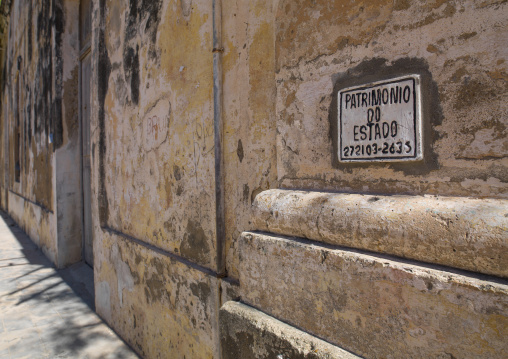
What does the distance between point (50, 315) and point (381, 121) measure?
4220 millimetres

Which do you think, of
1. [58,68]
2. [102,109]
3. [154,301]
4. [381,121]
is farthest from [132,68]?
[58,68]

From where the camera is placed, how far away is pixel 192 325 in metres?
2.39

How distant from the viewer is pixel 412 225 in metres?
0.99

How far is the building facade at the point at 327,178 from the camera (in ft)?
3.07

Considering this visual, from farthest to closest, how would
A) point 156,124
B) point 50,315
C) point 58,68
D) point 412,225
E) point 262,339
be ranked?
point 58,68, point 50,315, point 156,124, point 262,339, point 412,225

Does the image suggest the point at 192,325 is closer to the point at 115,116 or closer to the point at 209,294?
the point at 209,294

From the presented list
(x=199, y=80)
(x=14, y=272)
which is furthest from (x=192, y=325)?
(x=14, y=272)

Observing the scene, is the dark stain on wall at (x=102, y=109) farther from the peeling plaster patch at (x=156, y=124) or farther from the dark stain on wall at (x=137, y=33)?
the peeling plaster patch at (x=156, y=124)

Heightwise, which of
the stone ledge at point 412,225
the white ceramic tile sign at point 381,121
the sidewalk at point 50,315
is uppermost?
the white ceramic tile sign at point 381,121

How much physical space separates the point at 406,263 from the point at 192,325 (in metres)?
1.76

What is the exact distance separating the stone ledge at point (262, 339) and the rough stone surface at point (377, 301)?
1.2 inches

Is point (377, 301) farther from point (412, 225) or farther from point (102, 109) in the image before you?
point (102, 109)

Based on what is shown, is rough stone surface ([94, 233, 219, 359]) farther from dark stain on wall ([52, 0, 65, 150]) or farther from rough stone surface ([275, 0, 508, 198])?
dark stain on wall ([52, 0, 65, 150])

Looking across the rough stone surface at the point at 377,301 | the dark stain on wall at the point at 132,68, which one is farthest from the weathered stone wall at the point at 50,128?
the rough stone surface at the point at 377,301
